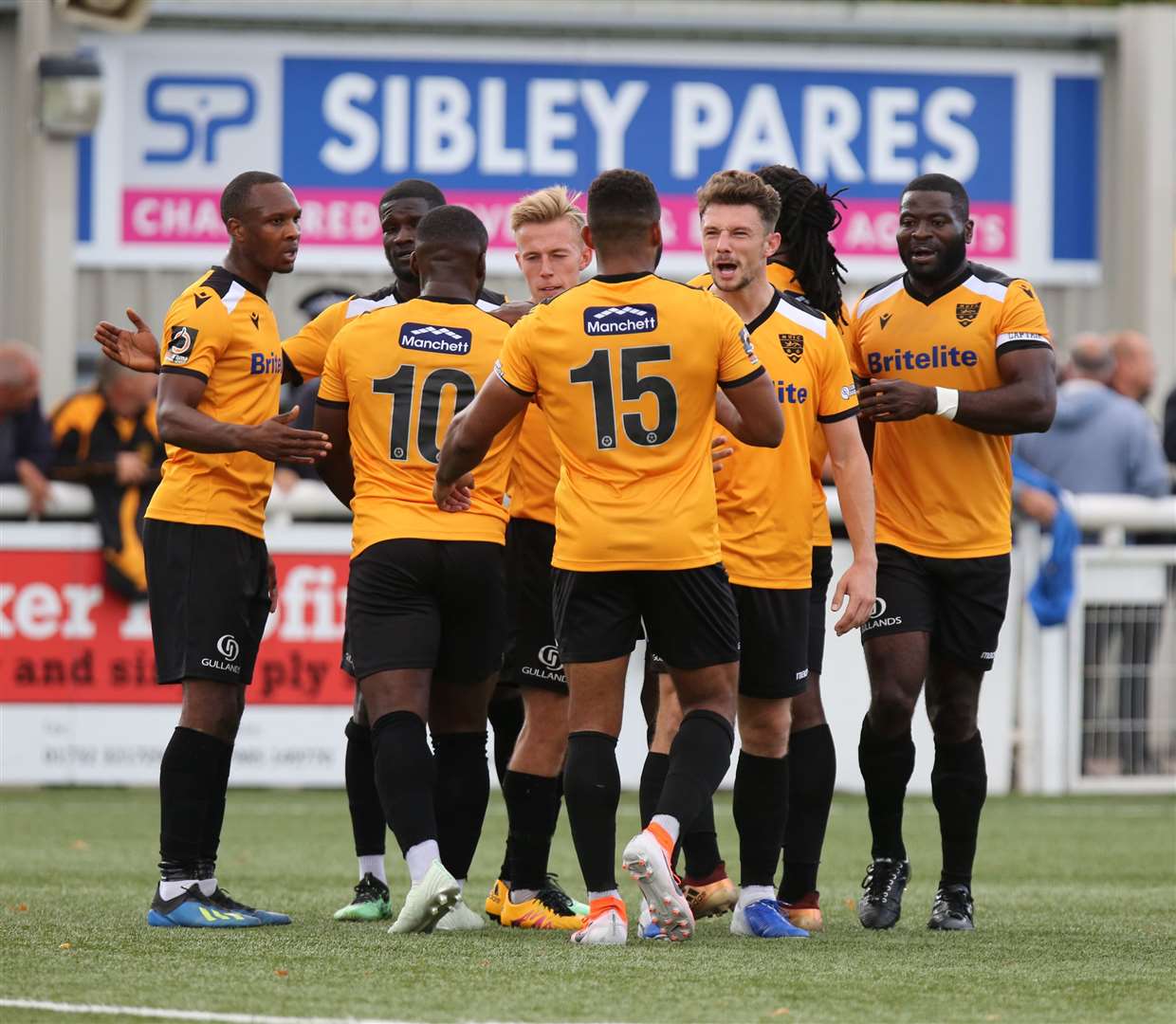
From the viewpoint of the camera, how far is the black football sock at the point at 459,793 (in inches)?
279

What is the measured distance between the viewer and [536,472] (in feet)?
23.7

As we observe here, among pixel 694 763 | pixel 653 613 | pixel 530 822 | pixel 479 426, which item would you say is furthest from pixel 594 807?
pixel 479 426

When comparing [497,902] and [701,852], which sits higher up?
[701,852]

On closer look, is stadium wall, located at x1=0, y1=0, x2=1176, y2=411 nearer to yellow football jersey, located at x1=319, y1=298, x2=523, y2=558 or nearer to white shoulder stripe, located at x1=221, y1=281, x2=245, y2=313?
white shoulder stripe, located at x1=221, y1=281, x2=245, y2=313

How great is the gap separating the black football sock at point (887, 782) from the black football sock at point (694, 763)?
3.60 ft

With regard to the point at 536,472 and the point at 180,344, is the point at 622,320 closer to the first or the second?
the point at 536,472

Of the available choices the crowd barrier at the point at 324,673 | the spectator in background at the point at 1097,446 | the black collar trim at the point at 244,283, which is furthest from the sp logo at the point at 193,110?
the black collar trim at the point at 244,283

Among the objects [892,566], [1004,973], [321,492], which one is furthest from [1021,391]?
[321,492]

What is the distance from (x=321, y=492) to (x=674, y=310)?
628 centimetres

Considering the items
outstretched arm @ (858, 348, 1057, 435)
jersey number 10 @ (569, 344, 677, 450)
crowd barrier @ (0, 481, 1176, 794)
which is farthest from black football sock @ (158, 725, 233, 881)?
crowd barrier @ (0, 481, 1176, 794)

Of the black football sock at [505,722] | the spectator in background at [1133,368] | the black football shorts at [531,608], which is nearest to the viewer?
the black football shorts at [531,608]

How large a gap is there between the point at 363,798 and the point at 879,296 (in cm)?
232

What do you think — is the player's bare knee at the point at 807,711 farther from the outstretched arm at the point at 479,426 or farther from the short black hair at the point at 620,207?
the short black hair at the point at 620,207

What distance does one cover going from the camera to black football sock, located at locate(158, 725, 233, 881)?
689cm
